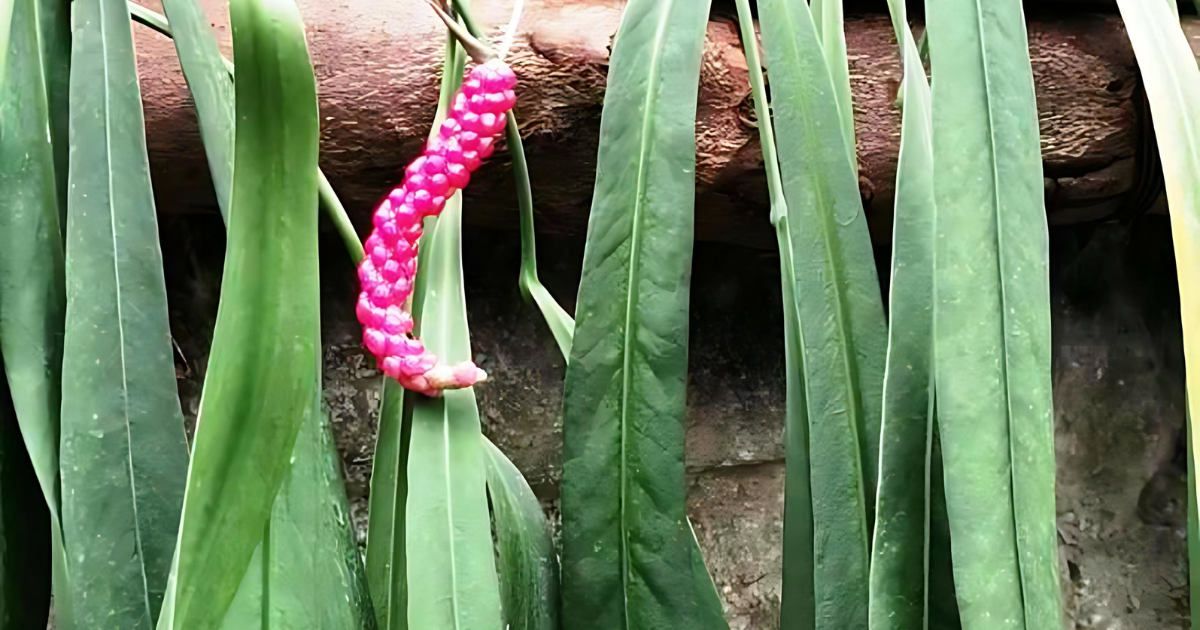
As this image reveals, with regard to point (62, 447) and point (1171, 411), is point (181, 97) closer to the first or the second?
point (62, 447)

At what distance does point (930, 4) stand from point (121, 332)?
427mm

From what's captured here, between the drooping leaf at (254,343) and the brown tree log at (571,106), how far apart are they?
26 centimetres

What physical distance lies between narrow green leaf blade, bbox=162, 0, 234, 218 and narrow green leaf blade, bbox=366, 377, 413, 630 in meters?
0.13

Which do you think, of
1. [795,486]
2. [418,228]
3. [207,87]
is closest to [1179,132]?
[795,486]

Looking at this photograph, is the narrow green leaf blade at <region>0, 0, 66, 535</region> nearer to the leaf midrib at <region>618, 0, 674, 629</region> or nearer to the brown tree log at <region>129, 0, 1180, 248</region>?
the brown tree log at <region>129, 0, 1180, 248</region>

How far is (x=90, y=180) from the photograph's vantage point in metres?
0.41

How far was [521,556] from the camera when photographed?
446mm

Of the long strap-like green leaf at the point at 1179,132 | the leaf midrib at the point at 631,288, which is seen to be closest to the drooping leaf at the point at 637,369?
the leaf midrib at the point at 631,288

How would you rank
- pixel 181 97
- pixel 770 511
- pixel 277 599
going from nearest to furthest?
pixel 277 599, pixel 181 97, pixel 770 511

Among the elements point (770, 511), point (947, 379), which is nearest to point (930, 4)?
point (947, 379)

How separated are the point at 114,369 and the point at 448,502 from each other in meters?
0.17

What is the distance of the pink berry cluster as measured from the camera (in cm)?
39

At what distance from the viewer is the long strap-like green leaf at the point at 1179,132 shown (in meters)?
0.35

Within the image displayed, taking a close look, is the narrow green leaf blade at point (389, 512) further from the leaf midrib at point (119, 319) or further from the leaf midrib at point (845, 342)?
the leaf midrib at point (845, 342)
